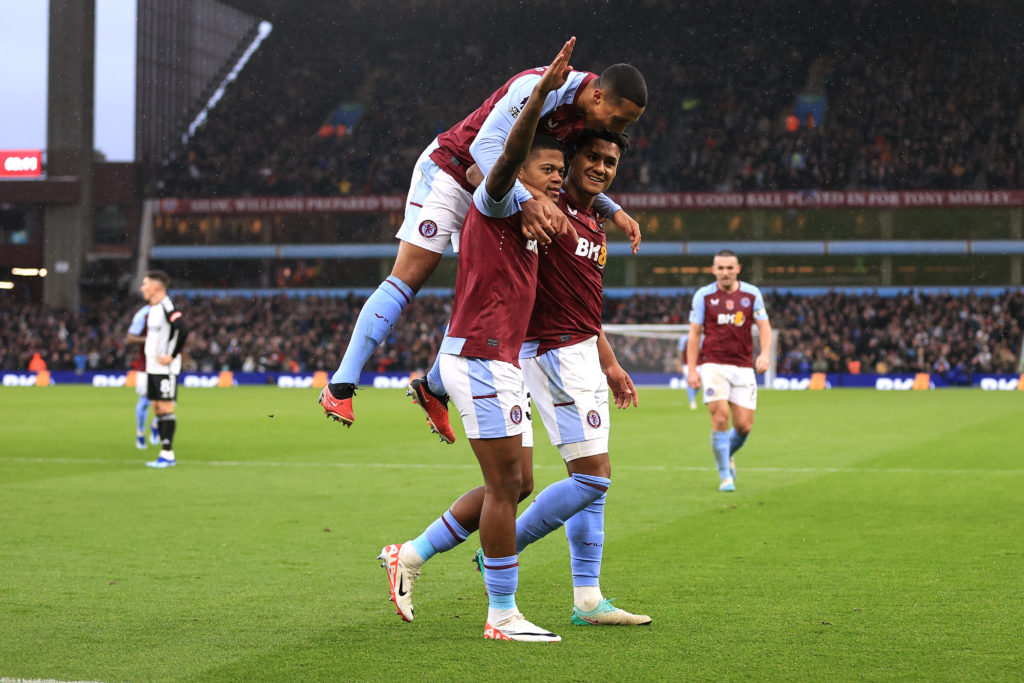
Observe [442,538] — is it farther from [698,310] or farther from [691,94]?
[691,94]

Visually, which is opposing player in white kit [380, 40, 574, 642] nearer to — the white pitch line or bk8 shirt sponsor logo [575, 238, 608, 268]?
bk8 shirt sponsor logo [575, 238, 608, 268]

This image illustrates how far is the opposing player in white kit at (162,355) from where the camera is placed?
13180 mm

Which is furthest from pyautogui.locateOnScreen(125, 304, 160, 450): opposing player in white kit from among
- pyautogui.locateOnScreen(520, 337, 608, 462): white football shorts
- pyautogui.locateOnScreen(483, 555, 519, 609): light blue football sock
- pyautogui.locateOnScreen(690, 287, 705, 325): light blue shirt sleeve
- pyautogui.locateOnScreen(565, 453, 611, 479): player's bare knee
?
pyautogui.locateOnScreen(483, 555, 519, 609): light blue football sock

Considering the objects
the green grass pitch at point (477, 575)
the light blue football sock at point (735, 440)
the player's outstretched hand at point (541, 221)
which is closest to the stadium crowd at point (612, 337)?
the green grass pitch at point (477, 575)

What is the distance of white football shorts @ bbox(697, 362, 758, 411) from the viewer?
11.1m

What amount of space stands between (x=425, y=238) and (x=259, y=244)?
1829 inches

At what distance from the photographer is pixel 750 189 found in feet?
148

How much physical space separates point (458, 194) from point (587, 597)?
1.88 m

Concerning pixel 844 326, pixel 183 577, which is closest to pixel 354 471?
pixel 183 577

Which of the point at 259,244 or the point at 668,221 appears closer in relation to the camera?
the point at 668,221

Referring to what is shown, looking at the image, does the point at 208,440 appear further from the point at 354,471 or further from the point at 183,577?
the point at 183,577

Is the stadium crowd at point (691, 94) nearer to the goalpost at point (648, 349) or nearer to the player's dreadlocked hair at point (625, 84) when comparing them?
the goalpost at point (648, 349)

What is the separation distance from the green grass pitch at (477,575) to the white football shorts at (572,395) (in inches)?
31.3

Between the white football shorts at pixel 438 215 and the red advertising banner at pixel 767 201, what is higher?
the red advertising banner at pixel 767 201
